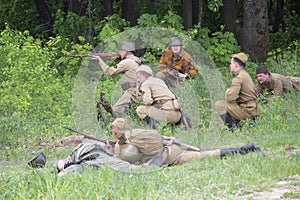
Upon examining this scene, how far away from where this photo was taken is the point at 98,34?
20.3 m

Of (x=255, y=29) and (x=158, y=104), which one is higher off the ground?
(x=158, y=104)

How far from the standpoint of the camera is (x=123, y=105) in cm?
1381

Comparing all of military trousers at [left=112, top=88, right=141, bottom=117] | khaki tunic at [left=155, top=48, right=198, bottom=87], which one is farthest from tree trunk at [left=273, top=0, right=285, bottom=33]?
military trousers at [left=112, top=88, right=141, bottom=117]

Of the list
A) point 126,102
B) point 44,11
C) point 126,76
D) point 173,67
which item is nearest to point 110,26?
point 44,11

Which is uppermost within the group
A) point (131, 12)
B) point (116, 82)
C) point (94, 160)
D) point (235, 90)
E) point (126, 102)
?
point (94, 160)

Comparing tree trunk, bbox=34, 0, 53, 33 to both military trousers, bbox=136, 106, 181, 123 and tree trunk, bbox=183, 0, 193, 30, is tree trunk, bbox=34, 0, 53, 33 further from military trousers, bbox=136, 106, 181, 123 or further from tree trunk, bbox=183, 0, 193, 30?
military trousers, bbox=136, 106, 181, 123

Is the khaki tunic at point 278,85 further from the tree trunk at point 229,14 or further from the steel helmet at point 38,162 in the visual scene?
the tree trunk at point 229,14

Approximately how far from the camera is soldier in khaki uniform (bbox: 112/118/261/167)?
907cm

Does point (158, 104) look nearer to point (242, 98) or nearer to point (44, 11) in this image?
point (242, 98)

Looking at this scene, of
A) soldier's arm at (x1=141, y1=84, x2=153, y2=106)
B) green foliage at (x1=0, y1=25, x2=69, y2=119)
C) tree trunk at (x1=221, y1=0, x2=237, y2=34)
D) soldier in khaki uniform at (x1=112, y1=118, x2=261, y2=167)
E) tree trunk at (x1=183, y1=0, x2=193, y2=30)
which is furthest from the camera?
tree trunk at (x1=221, y1=0, x2=237, y2=34)

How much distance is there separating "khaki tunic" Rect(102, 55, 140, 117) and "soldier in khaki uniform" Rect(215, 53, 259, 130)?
2.12 metres

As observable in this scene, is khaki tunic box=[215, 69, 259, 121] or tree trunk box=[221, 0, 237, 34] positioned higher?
khaki tunic box=[215, 69, 259, 121]

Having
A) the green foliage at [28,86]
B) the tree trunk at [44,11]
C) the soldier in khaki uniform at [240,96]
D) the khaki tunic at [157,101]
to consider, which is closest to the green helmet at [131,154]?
the khaki tunic at [157,101]

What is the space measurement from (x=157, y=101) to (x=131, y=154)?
3520mm
